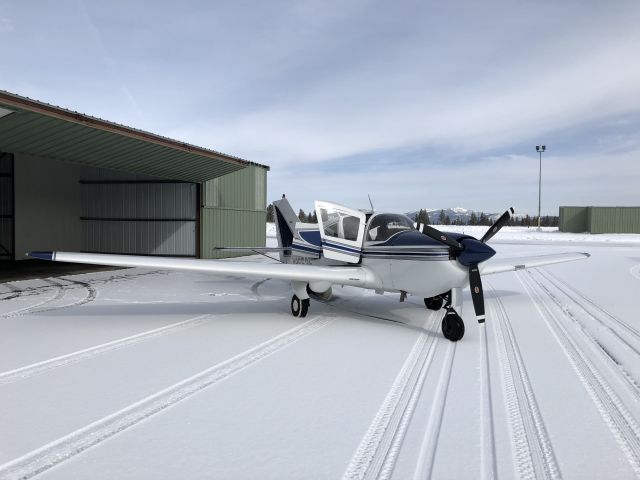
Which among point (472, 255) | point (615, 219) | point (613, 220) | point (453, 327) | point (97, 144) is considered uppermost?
point (97, 144)

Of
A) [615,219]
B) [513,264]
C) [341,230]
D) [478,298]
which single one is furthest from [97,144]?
[615,219]

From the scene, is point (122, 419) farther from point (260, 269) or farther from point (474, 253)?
point (474, 253)

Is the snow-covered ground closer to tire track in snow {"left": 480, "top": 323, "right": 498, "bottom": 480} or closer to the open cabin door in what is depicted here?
tire track in snow {"left": 480, "top": 323, "right": 498, "bottom": 480}

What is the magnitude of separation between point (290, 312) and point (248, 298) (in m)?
1.89

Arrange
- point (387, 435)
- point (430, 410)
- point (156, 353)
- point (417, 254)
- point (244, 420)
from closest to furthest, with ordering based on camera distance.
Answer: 1. point (387, 435)
2. point (244, 420)
3. point (430, 410)
4. point (156, 353)
5. point (417, 254)

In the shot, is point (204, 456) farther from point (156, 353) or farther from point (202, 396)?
point (156, 353)

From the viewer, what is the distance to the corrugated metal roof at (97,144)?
942cm

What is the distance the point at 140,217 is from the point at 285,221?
1097cm

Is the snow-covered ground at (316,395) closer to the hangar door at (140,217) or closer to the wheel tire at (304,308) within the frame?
the wheel tire at (304,308)

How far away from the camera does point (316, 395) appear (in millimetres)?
4000

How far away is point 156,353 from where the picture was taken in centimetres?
535

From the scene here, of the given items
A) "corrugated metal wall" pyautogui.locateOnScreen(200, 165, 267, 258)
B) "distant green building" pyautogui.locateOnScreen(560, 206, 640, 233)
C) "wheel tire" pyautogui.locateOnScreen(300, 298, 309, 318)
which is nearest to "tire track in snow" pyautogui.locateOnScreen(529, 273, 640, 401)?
"wheel tire" pyautogui.locateOnScreen(300, 298, 309, 318)

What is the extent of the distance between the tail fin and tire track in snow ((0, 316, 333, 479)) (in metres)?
6.41

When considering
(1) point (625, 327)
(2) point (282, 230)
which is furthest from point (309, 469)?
(2) point (282, 230)
